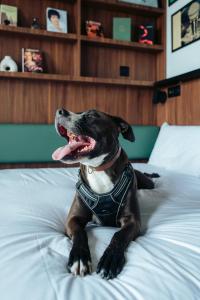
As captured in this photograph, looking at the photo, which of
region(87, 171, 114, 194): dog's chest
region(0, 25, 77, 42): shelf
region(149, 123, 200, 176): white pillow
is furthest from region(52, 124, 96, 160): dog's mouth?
region(0, 25, 77, 42): shelf

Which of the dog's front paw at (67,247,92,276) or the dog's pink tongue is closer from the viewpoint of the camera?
the dog's front paw at (67,247,92,276)

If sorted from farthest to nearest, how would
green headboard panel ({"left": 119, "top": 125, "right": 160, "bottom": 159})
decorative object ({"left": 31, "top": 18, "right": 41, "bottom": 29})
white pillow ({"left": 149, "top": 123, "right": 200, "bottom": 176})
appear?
1. green headboard panel ({"left": 119, "top": 125, "right": 160, "bottom": 159})
2. decorative object ({"left": 31, "top": 18, "right": 41, "bottom": 29})
3. white pillow ({"left": 149, "top": 123, "right": 200, "bottom": 176})

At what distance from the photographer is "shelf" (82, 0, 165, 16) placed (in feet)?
7.80

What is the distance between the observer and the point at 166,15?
2572 millimetres

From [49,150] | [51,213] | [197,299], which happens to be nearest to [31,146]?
[49,150]

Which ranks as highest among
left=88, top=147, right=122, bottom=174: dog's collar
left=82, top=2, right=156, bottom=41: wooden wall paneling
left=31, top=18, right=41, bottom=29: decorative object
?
left=82, top=2, right=156, bottom=41: wooden wall paneling

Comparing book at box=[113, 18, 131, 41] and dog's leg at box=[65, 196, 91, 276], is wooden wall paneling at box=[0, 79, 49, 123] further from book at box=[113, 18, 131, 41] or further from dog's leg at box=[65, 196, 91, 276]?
dog's leg at box=[65, 196, 91, 276]

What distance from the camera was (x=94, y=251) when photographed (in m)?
0.71

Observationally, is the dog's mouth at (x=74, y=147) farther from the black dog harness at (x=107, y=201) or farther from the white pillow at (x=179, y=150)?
the white pillow at (x=179, y=150)

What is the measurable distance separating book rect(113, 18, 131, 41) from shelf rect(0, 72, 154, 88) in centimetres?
40

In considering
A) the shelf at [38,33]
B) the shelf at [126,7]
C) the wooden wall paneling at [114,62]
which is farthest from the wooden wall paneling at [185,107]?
the shelf at [38,33]

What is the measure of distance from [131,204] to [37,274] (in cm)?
44

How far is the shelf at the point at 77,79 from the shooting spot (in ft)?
6.94

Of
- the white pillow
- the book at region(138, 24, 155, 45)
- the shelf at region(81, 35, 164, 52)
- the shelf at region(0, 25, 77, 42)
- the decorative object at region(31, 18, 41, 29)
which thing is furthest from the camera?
the book at region(138, 24, 155, 45)
